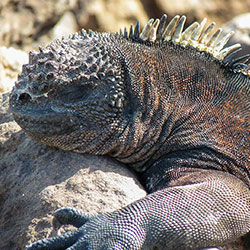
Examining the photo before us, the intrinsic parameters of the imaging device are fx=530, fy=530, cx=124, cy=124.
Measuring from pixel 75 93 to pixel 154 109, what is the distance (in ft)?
2.17

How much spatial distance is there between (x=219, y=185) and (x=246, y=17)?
612cm

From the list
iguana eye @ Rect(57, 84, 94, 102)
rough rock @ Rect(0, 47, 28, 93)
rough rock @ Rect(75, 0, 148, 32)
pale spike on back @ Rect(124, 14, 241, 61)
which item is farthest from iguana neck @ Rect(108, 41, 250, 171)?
rough rock @ Rect(75, 0, 148, 32)

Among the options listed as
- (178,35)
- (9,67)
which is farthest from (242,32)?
(178,35)

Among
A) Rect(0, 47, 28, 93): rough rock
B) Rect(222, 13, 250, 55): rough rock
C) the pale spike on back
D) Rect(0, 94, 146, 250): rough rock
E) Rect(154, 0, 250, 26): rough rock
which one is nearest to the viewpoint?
Rect(0, 94, 146, 250): rough rock

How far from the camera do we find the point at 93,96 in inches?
166

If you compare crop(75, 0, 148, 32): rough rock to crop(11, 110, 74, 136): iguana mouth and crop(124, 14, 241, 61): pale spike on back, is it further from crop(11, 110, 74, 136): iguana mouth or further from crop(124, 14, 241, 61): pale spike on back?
crop(11, 110, 74, 136): iguana mouth

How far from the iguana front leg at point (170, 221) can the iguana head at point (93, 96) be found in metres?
0.66

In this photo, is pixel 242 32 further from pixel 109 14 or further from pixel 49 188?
pixel 49 188

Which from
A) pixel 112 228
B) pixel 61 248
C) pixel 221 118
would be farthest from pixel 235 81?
pixel 61 248

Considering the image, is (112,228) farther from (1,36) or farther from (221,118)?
(1,36)

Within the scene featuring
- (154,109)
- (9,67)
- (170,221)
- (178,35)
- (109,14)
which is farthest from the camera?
(109,14)

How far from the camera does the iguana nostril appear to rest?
13.9ft

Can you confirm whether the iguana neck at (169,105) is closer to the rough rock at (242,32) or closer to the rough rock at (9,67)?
the rough rock at (9,67)

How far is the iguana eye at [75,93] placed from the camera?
4207mm
